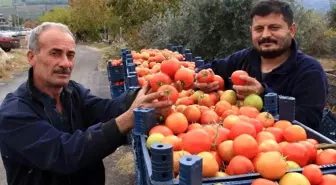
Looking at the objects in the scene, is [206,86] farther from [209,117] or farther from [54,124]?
[54,124]

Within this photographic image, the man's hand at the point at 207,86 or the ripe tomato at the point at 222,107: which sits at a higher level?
the man's hand at the point at 207,86

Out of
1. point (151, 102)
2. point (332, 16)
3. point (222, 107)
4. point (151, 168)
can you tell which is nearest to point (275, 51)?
point (222, 107)

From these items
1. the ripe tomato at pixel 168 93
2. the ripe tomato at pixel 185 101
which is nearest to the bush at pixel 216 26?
the ripe tomato at pixel 185 101

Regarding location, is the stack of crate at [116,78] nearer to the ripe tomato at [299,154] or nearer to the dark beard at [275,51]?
the dark beard at [275,51]

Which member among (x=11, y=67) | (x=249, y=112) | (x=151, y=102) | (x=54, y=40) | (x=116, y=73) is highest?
(x=54, y=40)

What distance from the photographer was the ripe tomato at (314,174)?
1.56 meters

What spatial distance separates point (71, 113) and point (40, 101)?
0.97 feet

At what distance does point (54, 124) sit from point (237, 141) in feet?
3.81

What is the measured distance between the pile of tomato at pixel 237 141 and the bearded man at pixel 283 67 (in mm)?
302

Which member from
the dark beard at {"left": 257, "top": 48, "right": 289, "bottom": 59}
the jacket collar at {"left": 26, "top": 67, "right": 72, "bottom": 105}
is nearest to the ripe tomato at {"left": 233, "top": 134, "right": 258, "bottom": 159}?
the jacket collar at {"left": 26, "top": 67, "right": 72, "bottom": 105}

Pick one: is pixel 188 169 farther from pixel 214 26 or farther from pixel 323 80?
pixel 214 26

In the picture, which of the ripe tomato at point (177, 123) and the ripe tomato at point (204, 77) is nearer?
the ripe tomato at point (177, 123)

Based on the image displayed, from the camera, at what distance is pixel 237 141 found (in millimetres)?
1742

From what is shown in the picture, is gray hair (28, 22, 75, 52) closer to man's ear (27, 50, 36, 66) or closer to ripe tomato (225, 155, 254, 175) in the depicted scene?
man's ear (27, 50, 36, 66)
